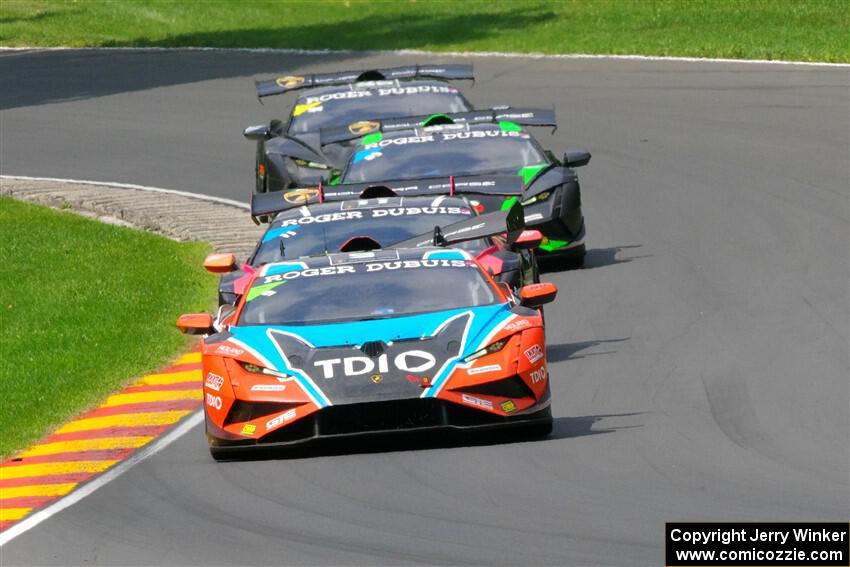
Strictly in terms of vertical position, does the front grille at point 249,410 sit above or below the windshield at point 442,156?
above

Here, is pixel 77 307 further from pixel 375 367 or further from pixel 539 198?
pixel 375 367

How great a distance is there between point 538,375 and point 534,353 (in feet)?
0.43

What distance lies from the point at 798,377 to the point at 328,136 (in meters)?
8.03

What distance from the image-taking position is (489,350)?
11.1 metres

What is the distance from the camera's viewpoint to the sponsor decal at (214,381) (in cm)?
1126

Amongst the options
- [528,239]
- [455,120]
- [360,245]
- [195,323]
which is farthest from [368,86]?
[195,323]

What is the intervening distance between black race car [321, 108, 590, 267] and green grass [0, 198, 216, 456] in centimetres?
199

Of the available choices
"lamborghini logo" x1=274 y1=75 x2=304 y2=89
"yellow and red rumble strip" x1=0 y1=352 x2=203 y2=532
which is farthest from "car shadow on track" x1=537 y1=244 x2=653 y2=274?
"lamborghini logo" x1=274 y1=75 x2=304 y2=89

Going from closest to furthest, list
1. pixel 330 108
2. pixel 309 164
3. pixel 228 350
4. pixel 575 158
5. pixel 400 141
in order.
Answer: pixel 228 350 < pixel 575 158 < pixel 400 141 < pixel 309 164 < pixel 330 108

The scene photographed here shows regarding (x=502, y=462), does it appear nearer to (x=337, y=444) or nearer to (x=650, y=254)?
(x=337, y=444)

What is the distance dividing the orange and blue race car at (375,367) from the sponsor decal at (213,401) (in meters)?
0.01

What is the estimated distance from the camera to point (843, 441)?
1129 centimetres

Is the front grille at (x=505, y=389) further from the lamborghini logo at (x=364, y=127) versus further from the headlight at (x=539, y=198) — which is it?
the lamborghini logo at (x=364, y=127)

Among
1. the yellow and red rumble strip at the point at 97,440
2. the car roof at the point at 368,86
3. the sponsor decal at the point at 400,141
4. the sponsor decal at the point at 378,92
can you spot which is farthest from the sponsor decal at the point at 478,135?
the yellow and red rumble strip at the point at 97,440
